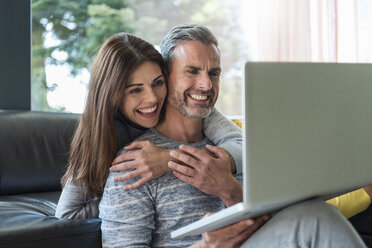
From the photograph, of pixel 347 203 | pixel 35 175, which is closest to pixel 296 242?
pixel 347 203

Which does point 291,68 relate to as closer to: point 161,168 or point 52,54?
point 161,168

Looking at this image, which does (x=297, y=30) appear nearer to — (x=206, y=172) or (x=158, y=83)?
(x=158, y=83)

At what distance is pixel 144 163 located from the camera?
124 cm

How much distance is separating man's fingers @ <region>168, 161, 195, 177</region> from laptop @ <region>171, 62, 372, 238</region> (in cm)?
30

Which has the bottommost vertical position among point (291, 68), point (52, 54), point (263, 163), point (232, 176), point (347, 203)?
point (347, 203)

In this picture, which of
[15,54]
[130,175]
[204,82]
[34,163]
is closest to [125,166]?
[130,175]

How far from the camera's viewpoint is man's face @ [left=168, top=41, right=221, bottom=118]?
1389 millimetres

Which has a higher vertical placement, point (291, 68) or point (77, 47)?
point (77, 47)

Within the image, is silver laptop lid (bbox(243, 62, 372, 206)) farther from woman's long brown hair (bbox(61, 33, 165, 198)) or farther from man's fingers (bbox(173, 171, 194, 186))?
woman's long brown hair (bbox(61, 33, 165, 198))

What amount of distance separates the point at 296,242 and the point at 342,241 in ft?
0.31

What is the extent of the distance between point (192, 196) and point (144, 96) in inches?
13.0

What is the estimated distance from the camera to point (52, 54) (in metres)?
2.80

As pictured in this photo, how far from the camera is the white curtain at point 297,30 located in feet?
11.1

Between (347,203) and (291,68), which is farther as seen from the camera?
(347,203)
